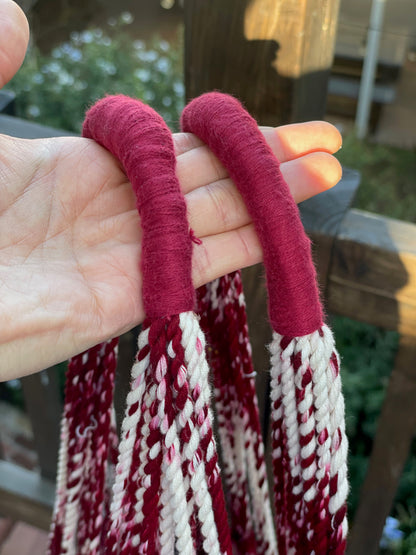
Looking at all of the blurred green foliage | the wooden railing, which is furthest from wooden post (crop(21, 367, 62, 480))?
the blurred green foliage

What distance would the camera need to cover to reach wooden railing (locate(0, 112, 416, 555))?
92 cm

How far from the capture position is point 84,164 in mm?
858

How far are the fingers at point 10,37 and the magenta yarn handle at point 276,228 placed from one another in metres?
0.29

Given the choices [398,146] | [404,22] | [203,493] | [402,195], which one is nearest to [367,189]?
[402,195]

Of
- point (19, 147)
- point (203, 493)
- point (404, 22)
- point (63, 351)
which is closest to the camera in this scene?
point (203, 493)

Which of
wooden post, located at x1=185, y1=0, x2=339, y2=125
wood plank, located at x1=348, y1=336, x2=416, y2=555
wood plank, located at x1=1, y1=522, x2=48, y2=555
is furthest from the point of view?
wood plank, located at x1=1, y1=522, x2=48, y2=555

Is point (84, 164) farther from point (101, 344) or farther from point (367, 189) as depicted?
point (367, 189)

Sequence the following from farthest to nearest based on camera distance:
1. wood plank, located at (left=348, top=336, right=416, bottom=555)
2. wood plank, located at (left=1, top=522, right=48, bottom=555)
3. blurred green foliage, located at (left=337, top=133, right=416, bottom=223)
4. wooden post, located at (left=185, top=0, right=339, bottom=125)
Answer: blurred green foliage, located at (left=337, top=133, right=416, bottom=223)
wood plank, located at (left=1, top=522, right=48, bottom=555)
wood plank, located at (left=348, top=336, right=416, bottom=555)
wooden post, located at (left=185, top=0, right=339, bottom=125)

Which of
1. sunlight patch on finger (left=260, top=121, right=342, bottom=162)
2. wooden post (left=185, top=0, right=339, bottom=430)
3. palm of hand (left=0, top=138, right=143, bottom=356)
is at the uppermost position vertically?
wooden post (left=185, top=0, right=339, bottom=430)

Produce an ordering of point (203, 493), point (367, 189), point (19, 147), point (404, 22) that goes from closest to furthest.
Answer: point (203, 493)
point (19, 147)
point (367, 189)
point (404, 22)

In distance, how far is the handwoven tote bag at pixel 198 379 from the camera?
0.66 metres

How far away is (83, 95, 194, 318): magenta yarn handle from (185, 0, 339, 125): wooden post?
0.97 feet

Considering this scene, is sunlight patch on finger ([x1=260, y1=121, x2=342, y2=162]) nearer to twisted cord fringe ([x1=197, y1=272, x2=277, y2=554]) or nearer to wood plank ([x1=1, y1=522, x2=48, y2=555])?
twisted cord fringe ([x1=197, y1=272, x2=277, y2=554])

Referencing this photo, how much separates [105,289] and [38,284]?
94 millimetres
